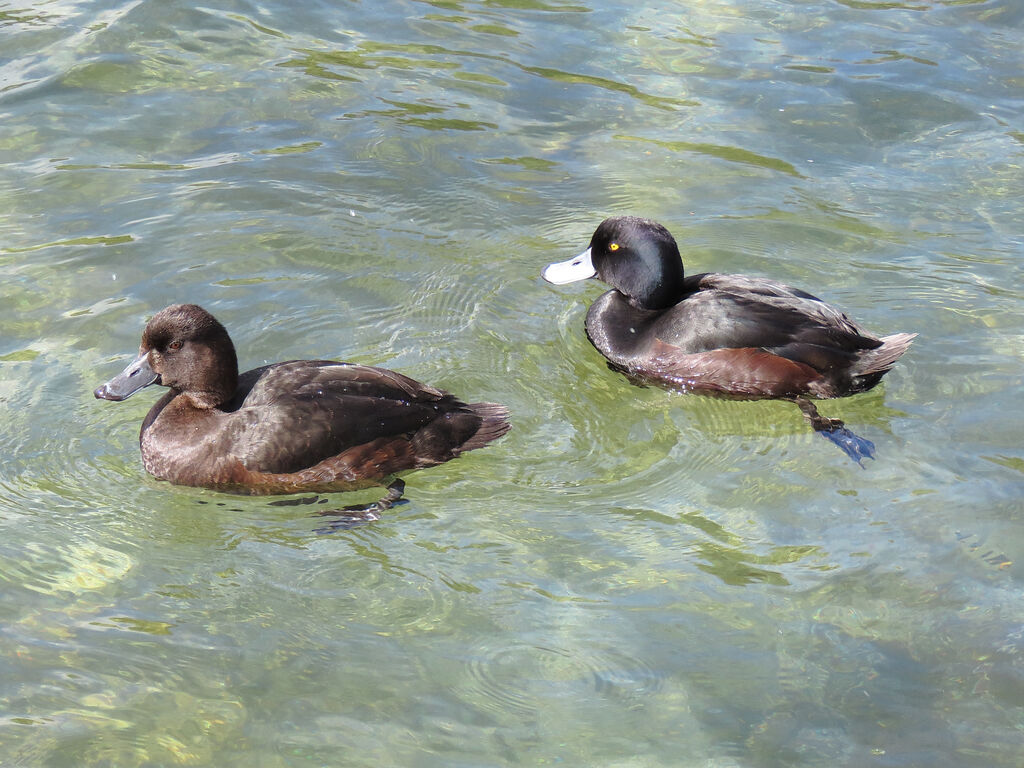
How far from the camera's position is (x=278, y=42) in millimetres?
10312

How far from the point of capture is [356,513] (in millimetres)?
5500

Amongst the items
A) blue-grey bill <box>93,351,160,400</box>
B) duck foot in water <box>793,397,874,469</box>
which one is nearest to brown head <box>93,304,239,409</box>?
blue-grey bill <box>93,351,160,400</box>

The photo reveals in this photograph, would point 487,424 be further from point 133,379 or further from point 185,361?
point 133,379

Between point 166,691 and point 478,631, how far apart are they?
1237 millimetres

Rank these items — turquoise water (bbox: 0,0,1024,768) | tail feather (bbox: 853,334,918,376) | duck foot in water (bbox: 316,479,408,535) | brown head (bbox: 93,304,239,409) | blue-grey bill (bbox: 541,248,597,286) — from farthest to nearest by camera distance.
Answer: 1. blue-grey bill (bbox: 541,248,597,286)
2. tail feather (bbox: 853,334,918,376)
3. brown head (bbox: 93,304,239,409)
4. duck foot in water (bbox: 316,479,408,535)
5. turquoise water (bbox: 0,0,1024,768)

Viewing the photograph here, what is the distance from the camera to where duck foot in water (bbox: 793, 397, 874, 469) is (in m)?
6.01

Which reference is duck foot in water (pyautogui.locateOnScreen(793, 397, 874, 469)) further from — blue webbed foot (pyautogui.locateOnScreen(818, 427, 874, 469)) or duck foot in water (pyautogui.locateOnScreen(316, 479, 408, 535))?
duck foot in water (pyautogui.locateOnScreen(316, 479, 408, 535))

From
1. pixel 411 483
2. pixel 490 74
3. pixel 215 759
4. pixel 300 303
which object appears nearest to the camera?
pixel 215 759

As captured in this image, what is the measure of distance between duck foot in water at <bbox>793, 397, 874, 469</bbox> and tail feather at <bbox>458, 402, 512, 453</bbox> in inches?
66.7

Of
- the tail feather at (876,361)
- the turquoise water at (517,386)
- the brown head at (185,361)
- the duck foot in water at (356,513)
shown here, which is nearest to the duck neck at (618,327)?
the turquoise water at (517,386)

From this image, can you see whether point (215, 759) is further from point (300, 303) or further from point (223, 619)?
point (300, 303)

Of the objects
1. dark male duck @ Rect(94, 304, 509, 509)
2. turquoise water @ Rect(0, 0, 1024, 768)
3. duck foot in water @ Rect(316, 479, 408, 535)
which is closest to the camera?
turquoise water @ Rect(0, 0, 1024, 768)

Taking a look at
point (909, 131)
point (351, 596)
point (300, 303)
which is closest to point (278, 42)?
point (300, 303)

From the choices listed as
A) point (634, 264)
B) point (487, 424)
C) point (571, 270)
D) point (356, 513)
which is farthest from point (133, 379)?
point (634, 264)
